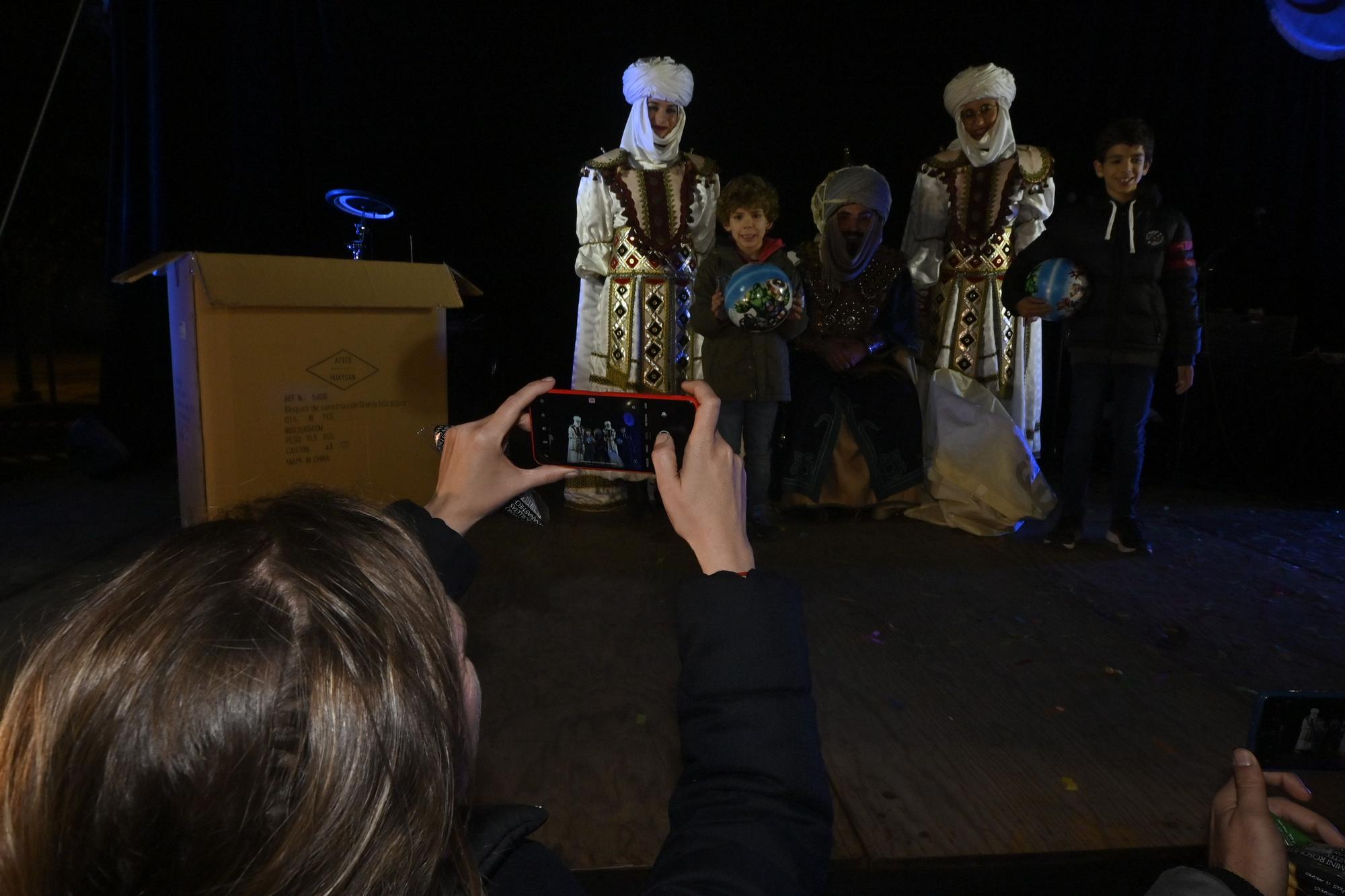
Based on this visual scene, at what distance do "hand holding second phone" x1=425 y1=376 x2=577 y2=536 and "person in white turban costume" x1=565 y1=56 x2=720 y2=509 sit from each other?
2.47 meters

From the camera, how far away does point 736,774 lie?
63 centimetres

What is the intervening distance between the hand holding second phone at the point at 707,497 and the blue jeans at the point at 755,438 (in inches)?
93.0

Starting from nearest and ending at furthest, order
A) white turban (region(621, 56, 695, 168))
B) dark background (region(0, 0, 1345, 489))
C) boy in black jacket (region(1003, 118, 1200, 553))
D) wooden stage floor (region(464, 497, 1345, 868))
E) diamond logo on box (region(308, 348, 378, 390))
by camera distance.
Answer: wooden stage floor (region(464, 497, 1345, 868)) → diamond logo on box (region(308, 348, 378, 390)) → boy in black jacket (region(1003, 118, 1200, 553)) → white turban (region(621, 56, 695, 168)) → dark background (region(0, 0, 1345, 489))

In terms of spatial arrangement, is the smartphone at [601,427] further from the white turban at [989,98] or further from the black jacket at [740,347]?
the white turban at [989,98]

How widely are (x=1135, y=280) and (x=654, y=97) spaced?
2021 mm

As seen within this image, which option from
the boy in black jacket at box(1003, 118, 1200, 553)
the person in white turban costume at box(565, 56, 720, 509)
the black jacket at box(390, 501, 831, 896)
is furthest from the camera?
the person in white turban costume at box(565, 56, 720, 509)

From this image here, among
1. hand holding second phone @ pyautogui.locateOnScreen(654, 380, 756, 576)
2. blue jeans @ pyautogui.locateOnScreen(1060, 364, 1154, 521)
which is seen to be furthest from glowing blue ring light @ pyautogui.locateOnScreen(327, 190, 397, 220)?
hand holding second phone @ pyautogui.locateOnScreen(654, 380, 756, 576)

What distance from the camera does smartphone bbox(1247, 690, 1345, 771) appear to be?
38.5 inches

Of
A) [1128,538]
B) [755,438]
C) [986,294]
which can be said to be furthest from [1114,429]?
[755,438]

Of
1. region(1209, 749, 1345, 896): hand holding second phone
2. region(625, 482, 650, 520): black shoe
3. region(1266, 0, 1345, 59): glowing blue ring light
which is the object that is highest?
region(1266, 0, 1345, 59): glowing blue ring light

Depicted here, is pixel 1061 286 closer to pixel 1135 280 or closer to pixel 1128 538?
pixel 1135 280

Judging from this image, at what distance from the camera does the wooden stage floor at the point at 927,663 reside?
1.32 m

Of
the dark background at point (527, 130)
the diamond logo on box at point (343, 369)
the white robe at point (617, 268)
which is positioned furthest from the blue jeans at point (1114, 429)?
the diamond logo on box at point (343, 369)

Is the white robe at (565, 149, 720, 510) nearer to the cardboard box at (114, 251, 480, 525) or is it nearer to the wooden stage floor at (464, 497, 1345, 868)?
the wooden stage floor at (464, 497, 1345, 868)
